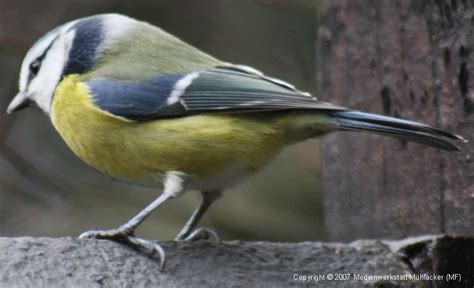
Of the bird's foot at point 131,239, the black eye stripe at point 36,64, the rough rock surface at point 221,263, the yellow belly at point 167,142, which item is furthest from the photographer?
the black eye stripe at point 36,64

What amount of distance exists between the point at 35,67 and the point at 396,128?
1.24 meters

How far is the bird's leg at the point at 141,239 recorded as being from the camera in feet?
7.64

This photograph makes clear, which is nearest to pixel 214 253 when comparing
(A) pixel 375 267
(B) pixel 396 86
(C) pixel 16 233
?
(A) pixel 375 267

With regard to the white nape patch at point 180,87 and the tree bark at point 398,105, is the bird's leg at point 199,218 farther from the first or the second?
the tree bark at point 398,105

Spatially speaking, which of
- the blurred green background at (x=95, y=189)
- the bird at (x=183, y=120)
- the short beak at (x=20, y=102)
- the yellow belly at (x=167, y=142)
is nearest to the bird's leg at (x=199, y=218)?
the bird at (x=183, y=120)

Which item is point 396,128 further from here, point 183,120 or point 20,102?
point 20,102

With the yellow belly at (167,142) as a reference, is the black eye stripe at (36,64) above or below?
above

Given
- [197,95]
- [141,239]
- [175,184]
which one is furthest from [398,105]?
[141,239]

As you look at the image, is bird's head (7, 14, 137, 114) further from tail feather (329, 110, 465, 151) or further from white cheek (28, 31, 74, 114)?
tail feather (329, 110, 465, 151)

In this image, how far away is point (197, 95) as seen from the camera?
104 inches

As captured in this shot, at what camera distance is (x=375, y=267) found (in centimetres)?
250

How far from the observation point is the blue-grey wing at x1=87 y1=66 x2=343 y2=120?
257 cm

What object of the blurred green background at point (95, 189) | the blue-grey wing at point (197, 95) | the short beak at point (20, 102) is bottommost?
the blurred green background at point (95, 189)

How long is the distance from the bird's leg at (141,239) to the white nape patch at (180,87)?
8.7 inches
